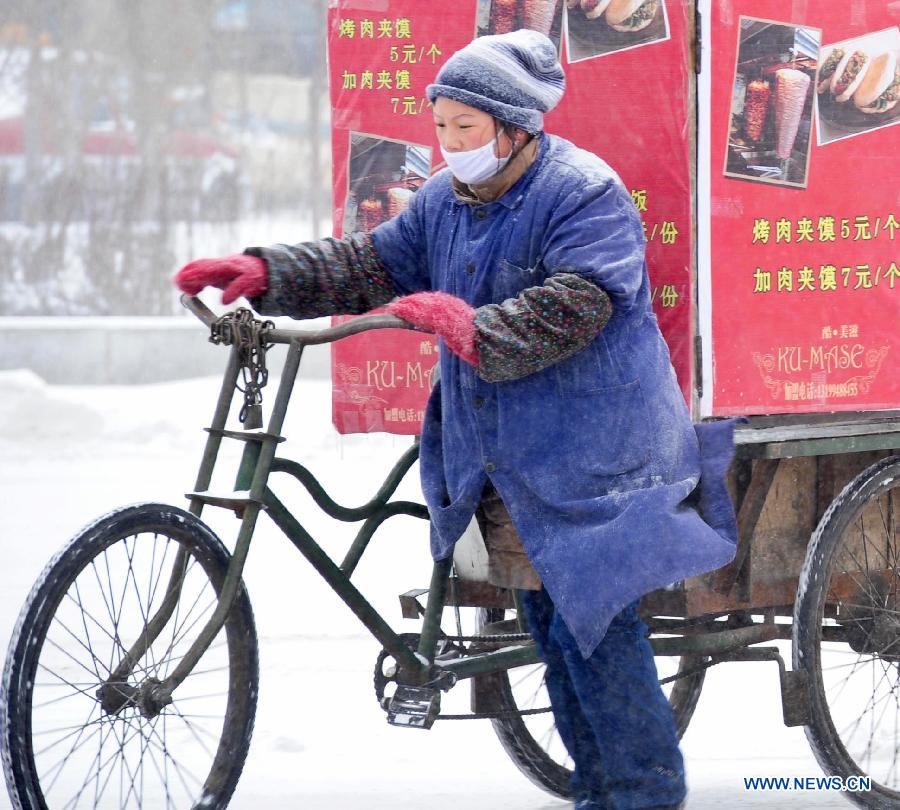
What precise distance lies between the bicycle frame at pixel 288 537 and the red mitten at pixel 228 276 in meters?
0.04

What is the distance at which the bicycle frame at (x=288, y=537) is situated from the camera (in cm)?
255

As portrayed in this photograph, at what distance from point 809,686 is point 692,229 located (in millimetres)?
980

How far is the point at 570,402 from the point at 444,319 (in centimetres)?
32

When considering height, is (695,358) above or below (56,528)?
above

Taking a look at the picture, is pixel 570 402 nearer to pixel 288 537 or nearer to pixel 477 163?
pixel 477 163

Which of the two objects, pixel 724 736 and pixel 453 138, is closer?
pixel 453 138

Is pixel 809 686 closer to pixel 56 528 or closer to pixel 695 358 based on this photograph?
pixel 695 358

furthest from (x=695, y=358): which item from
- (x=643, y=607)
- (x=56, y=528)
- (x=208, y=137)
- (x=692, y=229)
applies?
(x=208, y=137)

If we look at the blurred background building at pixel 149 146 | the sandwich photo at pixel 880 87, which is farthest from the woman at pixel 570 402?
the blurred background building at pixel 149 146

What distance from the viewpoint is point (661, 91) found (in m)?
2.98

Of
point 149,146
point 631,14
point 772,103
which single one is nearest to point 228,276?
point 631,14

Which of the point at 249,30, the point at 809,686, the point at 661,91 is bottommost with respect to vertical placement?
the point at 809,686

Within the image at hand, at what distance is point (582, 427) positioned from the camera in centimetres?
265

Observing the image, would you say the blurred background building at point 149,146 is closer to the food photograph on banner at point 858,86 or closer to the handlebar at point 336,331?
the food photograph on banner at point 858,86
